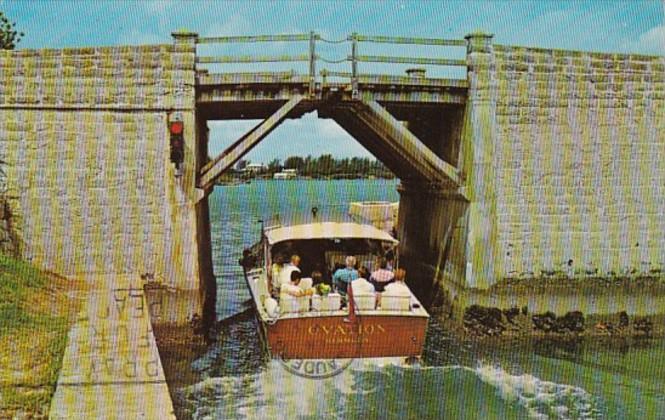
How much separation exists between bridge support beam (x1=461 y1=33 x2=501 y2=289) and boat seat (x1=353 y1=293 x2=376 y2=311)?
3.76m

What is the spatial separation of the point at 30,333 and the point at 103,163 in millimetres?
5557

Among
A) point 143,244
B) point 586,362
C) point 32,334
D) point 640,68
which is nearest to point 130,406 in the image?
point 32,334

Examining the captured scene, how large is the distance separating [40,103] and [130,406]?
9147mm

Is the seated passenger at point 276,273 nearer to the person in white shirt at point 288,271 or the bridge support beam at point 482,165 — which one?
the person in white shirt at point 288,271

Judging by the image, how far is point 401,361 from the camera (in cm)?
1351

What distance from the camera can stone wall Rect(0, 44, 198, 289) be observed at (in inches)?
589

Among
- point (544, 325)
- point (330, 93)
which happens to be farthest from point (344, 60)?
point (544, 325)

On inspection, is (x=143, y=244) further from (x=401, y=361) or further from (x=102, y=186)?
(x=401, y=361)

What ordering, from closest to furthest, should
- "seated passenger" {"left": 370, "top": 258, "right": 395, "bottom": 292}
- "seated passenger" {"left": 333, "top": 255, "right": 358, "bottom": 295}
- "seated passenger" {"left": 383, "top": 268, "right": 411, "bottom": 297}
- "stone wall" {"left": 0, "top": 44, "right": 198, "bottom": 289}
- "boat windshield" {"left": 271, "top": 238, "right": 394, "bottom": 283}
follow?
1. "seated passenger" {"left": 383, "top": 268, "right": 411, "bottom": 297}
2. "seated passenger" {"left": 333, "top": 255, "right": 358, "bottom": 295}
3. "seated passenger" {"left": 370, "top": 258, "right": 395, "bottom": 292}
4. "stone wall" {"left": 0, "top": 44, "right": 198, "bottom": 289}
5. "boat windshield" {"left": 271, "top": 238, "right": 394, "bottom": 283}

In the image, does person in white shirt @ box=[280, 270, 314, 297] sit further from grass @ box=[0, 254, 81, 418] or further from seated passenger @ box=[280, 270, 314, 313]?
grass @ box=[0, 254, 81, 418]

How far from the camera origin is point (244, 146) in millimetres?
15797

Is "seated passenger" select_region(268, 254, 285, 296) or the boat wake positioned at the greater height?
"seated passenger" select_region(268, 254, 285, 296)

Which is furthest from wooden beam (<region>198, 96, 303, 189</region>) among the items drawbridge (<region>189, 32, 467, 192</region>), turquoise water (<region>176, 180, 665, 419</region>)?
turquoise water (<region>176, 180, 665, 419</region>)

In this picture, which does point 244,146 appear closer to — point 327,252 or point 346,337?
point 327,252
